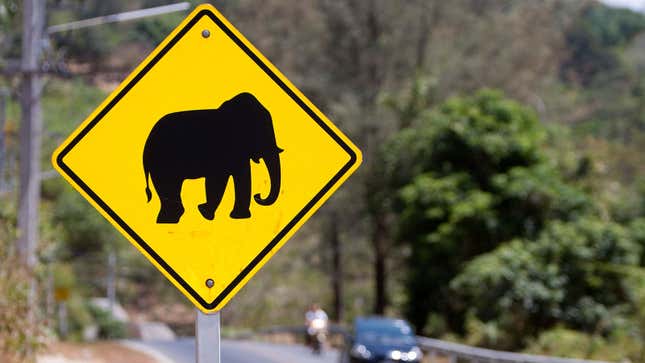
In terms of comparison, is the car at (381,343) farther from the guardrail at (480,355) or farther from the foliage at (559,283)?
the foliage at (559,283)

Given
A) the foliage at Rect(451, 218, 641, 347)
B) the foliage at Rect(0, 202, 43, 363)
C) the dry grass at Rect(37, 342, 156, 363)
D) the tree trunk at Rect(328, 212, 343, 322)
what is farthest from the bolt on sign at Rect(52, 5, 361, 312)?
the tree trunk at Rect(328, 212, 343, 322)

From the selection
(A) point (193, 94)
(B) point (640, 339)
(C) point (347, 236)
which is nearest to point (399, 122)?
(C) point (347, 236)

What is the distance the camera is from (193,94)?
4102 mm

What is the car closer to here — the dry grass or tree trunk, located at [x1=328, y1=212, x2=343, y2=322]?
the dry grass

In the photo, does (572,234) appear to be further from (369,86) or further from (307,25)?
(307,25)

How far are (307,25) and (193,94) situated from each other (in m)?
41.2

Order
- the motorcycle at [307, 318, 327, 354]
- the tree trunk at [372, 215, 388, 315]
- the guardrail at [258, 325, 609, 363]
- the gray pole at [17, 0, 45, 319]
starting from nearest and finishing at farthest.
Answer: the gray pole at [17, 0, 45, 319] < the guardrail at [258, 325, 609, 363] < the motorcycle at [307, 318, 327, 354] < the tree trunk at [372, 215, 388, 315]

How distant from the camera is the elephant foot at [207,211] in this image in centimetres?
404

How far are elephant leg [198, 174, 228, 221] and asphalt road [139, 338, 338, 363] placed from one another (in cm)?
2368

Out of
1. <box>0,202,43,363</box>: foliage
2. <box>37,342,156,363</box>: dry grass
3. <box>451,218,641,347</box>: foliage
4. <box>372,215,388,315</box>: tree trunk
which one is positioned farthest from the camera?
<box>372,215,388,315</box>: tree trunk

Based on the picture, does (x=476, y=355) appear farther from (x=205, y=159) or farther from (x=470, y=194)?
(x=205, y=159)

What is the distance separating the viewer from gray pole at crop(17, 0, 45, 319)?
17844 mm

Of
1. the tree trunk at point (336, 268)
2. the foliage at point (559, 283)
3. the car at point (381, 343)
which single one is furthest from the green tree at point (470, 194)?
the tree trunk at point (336, 268)

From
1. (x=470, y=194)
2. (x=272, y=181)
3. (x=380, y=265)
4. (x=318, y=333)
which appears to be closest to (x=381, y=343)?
(x=318, y=333)
